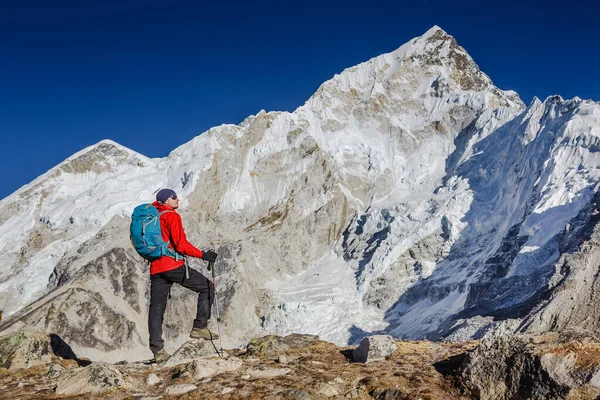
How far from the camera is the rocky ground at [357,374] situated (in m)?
6.38

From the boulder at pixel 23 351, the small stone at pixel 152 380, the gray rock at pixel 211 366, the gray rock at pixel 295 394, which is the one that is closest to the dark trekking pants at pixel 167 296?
the gray rock at pixel 211 366

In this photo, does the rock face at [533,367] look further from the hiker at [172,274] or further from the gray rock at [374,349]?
the hiker at [172,274]

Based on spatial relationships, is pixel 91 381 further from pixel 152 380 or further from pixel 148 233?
pixel 148 233

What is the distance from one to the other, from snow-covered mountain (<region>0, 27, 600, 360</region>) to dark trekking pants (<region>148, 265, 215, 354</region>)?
50.2 meters

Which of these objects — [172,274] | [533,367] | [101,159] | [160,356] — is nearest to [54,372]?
[160,356]

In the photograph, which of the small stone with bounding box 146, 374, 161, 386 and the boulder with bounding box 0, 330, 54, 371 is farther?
the boulder with bounding box 0, 330, 54, 371

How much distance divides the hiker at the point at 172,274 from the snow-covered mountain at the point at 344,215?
50.2 m

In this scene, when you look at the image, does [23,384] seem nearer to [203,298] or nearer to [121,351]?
[203,298]

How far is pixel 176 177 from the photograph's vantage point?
448 ft

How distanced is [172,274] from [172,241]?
71 centimetres

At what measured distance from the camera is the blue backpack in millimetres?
9430

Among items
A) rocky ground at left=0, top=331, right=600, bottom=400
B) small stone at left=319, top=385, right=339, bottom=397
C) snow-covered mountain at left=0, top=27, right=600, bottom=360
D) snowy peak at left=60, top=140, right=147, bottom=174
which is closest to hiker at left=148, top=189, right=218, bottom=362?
rocky ground at left=0, top=331, right=600, bottom=400

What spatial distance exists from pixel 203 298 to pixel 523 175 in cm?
11447

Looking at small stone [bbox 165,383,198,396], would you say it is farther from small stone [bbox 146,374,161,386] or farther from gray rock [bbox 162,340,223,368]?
gray rock [bbox 162,340,223,368]
